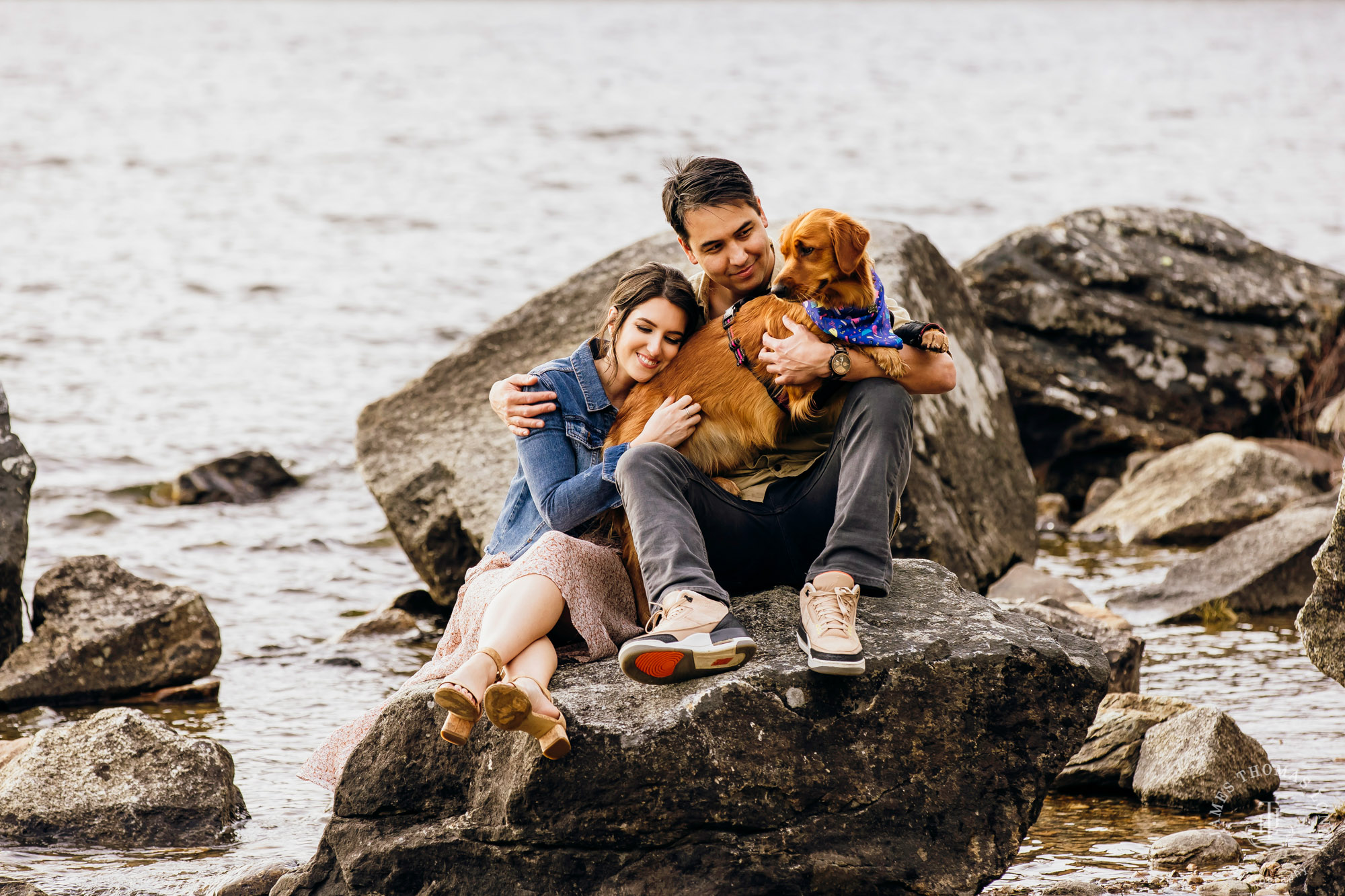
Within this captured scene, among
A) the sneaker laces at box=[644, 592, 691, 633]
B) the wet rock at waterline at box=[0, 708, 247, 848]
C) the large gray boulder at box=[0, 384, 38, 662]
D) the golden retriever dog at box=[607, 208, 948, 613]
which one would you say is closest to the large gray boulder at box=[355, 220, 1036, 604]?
the large gray boulder at box=[0, 384, 38, 662]

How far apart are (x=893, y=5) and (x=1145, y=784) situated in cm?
7401

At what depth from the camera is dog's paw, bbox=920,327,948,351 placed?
419 cm

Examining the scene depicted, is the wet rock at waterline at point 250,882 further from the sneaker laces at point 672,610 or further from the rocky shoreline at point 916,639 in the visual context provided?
the sneaker laces at point 672,610

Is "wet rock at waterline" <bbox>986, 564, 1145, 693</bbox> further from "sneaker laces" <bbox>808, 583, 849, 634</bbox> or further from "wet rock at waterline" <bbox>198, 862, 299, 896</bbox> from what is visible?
"wet rock at waterline" <bbox>198, 862, 299, 896</bbox>

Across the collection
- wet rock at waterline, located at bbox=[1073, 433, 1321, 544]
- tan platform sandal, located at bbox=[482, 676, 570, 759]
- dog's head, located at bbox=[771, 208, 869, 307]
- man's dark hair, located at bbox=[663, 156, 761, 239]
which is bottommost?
wet rock at waterline, located at bbox=[1073, 433, 1321, 544]

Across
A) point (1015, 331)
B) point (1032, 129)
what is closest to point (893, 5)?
point (1032, 129)

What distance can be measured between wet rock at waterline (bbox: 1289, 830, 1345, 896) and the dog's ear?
2.10 m

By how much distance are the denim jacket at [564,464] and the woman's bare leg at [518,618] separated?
34 cm

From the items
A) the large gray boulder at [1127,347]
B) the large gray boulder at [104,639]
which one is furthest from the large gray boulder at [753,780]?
the large gray boulder at [1127,347]

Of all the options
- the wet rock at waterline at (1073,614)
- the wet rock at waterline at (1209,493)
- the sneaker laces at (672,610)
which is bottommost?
the wet rock at waterline at (1209,493)

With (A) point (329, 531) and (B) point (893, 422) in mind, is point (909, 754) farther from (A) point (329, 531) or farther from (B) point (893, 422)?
(A) point (329, 531)

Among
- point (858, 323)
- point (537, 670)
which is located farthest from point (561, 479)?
point (858, 323)

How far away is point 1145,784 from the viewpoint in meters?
4.71

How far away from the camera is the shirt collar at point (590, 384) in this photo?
14.3 ft
